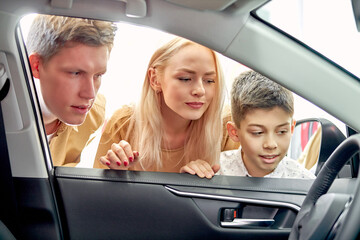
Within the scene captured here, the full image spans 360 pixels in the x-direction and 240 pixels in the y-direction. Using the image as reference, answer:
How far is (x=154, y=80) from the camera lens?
1960 mm

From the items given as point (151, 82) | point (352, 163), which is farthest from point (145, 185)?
point (352, 163)

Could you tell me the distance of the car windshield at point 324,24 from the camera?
14.3ft

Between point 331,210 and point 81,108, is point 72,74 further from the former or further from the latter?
point 331,210

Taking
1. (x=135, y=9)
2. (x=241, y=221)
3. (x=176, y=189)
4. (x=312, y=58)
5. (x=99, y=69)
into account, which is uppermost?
(x=99, y=69)

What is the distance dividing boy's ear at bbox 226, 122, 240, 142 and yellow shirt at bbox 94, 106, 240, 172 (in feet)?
0.22

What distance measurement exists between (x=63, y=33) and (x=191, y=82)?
48 cm

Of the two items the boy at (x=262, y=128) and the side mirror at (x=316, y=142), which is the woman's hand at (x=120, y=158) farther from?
the side mirror at (x=316, y=142)

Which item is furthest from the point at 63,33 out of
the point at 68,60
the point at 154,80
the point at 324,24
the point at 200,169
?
the point at 324,24

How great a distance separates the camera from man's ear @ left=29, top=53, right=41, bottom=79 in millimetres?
1645

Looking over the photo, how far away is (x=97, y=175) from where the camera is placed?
1.59 metres

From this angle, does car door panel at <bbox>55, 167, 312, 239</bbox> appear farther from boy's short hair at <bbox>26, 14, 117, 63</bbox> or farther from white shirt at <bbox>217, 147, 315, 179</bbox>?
boy's short hair at <bbox>26, 14, 117, 63</bbox>

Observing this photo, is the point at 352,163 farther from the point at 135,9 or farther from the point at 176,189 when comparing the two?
the point at 135,9

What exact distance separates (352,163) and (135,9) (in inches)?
31.6

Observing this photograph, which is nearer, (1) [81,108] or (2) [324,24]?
(1) [81,108]
